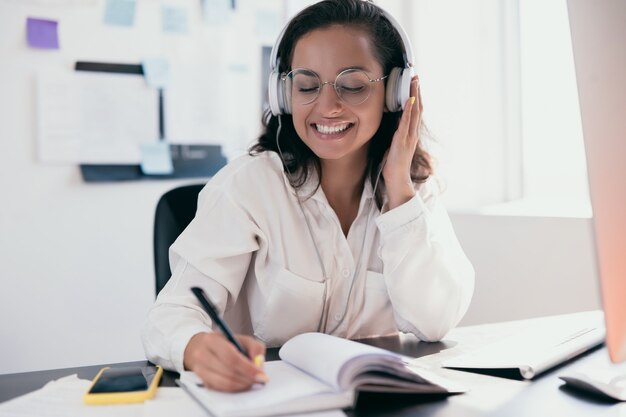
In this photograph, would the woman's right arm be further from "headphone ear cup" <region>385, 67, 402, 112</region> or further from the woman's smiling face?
"headphone ear cup" <region>385, 67, 402, 112</region>

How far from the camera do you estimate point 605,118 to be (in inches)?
26.3

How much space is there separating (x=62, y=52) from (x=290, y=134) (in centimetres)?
133

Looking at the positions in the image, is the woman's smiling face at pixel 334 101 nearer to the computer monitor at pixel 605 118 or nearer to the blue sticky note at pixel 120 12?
the computer monitor at pixel 605 118

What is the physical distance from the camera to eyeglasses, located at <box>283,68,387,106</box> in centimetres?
133

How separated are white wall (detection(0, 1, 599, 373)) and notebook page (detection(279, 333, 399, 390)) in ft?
4.35

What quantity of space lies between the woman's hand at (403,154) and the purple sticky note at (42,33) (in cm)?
153

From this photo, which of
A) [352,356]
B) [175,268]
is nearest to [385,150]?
[175,268]

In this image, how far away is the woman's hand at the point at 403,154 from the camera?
139 cm

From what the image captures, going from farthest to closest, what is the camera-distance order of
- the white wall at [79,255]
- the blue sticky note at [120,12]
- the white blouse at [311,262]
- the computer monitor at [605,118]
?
the blue sticky note at [120,12] → the white wall at [79,255] → the white blouse at [311,262] → the computer monitor at [605,118]

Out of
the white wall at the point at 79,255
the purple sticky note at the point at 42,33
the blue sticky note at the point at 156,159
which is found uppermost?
the purple sticky note at the point at 42,33

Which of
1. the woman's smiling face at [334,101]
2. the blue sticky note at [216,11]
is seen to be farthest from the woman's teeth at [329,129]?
the blue sticky note at [216,11]

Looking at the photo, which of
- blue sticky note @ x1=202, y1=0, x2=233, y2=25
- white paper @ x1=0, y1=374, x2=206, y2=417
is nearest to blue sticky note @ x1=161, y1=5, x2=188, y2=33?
blue sticky note @ x1=202, y1=0, x2=233, y2=25

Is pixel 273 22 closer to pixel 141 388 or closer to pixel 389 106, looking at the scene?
pixel 389 106

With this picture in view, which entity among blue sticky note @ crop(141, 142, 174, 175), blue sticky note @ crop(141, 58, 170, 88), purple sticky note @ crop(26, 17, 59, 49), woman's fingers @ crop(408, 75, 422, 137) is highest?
purple sticky note @ crop(26, 17, 59, 49)
